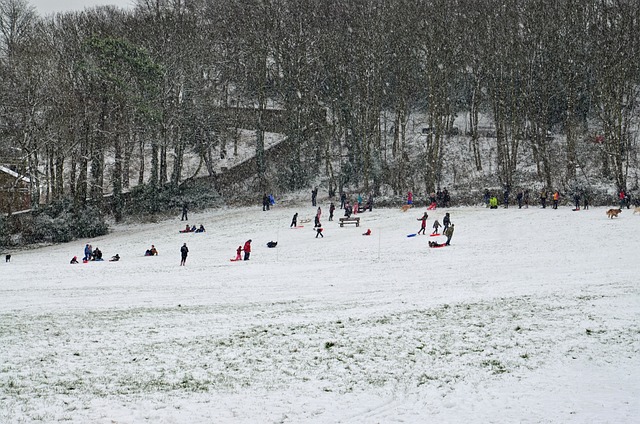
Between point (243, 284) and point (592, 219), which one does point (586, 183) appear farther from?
point (243, 284)

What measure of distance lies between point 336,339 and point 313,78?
148 ft

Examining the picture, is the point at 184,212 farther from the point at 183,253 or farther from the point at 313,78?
the point at 183,253

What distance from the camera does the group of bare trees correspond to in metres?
48.3

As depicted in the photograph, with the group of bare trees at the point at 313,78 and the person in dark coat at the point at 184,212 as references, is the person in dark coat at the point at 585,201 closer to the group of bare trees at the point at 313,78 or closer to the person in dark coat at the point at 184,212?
the group of bare trees at the point at 313,78

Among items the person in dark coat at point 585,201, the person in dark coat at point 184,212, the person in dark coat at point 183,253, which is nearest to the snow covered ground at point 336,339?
the person in dark coat at point 183,253

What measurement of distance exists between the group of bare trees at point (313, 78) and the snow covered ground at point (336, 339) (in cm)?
2113

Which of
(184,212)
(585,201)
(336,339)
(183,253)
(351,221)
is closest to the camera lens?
(336,339)

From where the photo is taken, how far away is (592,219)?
36.3 m

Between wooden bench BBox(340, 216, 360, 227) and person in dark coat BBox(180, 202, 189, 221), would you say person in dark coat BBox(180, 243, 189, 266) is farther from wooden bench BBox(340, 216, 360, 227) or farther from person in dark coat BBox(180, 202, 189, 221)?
person in dark coat BBox(180, 202, 189, 221)

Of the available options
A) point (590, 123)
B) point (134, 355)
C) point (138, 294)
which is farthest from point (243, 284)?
point (590, 123)

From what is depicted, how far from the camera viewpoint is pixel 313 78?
58.4 meters

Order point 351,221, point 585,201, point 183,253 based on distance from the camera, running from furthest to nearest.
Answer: point 585,201, point 351,221, point 183,253

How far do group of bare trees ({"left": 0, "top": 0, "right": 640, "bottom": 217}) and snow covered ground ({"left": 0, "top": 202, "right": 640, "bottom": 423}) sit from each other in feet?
69.3

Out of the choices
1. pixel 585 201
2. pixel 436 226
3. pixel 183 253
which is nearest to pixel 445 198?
pixel 585 201
